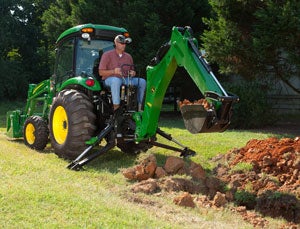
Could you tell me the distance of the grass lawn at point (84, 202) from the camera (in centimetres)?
455

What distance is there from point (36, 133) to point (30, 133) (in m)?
0.47

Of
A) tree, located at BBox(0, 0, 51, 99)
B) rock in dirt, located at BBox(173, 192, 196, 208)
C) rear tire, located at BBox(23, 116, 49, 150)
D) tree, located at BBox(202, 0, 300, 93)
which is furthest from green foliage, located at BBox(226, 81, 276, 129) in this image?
tree, located at BBox(0, 0, 51, 99)

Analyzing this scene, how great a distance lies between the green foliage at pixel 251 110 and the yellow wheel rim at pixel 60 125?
266 inches

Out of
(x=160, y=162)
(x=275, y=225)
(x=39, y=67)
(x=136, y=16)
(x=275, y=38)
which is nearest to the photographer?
(x=275, y=225)

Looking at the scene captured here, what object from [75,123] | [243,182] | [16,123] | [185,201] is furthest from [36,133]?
[185,201]

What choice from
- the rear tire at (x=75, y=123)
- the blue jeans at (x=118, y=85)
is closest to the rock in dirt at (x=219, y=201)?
the blue jeans at (x=118, y=85)

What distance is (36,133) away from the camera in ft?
31.1

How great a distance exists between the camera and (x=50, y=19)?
66.2 ft

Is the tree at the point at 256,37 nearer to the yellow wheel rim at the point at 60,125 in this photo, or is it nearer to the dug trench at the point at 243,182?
the dug trench at the point at 243,182

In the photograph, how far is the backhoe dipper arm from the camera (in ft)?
19.3

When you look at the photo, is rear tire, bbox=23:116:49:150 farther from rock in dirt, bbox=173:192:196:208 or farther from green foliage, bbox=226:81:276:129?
green foliage, bbox=226:81:276:129

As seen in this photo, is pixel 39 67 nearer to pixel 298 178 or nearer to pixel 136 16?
pixel 136 16

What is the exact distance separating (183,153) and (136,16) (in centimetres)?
888

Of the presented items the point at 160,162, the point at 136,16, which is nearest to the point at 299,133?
the point at 160,162
